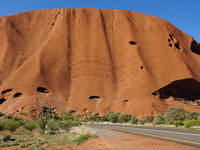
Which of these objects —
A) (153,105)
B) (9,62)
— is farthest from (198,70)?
(9,62)

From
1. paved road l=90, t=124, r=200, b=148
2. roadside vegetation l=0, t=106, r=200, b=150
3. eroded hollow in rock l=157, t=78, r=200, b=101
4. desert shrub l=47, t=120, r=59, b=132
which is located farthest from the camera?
eroded hollow in rock l=157, t=78, r=200, b=101

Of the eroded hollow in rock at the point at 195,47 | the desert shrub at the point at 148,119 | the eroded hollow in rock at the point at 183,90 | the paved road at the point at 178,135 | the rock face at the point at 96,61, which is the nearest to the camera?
the paved road at the point at 178,135

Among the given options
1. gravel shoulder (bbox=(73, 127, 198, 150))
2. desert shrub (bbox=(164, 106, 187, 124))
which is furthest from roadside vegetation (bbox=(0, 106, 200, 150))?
gravel shoulder (bbox=(73, 127, 198, 150))

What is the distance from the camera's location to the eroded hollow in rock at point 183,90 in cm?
5927

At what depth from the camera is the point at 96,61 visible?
67.2 m

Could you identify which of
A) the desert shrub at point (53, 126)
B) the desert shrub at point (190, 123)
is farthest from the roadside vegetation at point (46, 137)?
the desert shrub at point (190, 123)

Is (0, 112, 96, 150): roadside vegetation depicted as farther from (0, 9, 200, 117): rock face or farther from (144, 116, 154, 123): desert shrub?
(0, 9, 200, 117): rock face

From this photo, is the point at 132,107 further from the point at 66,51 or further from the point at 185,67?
the point at 66,51

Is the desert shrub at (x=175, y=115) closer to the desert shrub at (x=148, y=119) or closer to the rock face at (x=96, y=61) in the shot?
the desert shrub at (x=148, y=119)

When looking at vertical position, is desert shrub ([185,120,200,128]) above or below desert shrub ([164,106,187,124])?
below

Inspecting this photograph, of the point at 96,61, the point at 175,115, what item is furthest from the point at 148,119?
the point at 96,61

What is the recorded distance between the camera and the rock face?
56.2 meters

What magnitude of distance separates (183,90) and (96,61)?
113 ft

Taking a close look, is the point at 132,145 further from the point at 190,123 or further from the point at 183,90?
the point at 183,90
